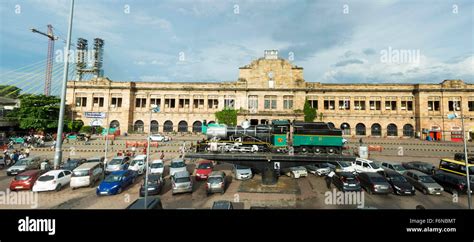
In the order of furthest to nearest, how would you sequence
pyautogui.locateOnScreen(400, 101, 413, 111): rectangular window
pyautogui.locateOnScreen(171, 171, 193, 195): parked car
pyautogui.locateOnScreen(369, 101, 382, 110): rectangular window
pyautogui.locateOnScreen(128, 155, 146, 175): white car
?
pyautogui.locateOnScreen(369, 101, 382, 110): rectangular window < pyautogui.locateOnScreen(400, 101, 413, 111): rectangular window < pyautogui.locateOnScreen(128, 155, 146, 175): white car < pyautogui.locateOnScreen(171, 171, 193, 195): parked car

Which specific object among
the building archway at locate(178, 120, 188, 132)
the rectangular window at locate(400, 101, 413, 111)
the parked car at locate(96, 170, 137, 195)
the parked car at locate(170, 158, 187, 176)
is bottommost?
the parked car at locate(96, 170, 137, 195)

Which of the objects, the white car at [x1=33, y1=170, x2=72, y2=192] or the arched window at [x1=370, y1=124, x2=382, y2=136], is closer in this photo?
the white car at [x1=33, y1=170, x2=72, y2=192]

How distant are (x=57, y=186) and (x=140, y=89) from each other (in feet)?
144

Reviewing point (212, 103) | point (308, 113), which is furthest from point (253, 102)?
point (308, 113)

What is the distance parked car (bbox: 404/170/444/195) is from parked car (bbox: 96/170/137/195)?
23714mm

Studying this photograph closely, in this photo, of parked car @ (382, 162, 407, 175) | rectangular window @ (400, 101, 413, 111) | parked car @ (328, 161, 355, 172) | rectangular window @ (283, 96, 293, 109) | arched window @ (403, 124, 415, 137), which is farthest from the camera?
rectangular window @ (400, 101, 413, 111)

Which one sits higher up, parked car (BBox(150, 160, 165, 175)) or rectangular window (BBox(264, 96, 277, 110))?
rectangular window (BBox(264, 96, 277, 110))

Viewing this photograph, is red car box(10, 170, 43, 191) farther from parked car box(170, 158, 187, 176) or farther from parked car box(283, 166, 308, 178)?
parked car box(283, 166, 308, 178)

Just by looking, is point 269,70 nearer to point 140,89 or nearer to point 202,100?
point 202,100

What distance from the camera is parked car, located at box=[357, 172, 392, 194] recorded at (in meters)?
15.4

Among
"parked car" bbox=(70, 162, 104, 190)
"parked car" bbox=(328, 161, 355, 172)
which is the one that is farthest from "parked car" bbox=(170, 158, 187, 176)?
"parked car" bbox=(328, 161, 355, 172)

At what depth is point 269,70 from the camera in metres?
51.1

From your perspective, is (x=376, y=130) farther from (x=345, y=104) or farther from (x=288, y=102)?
(x=288, y=102)
